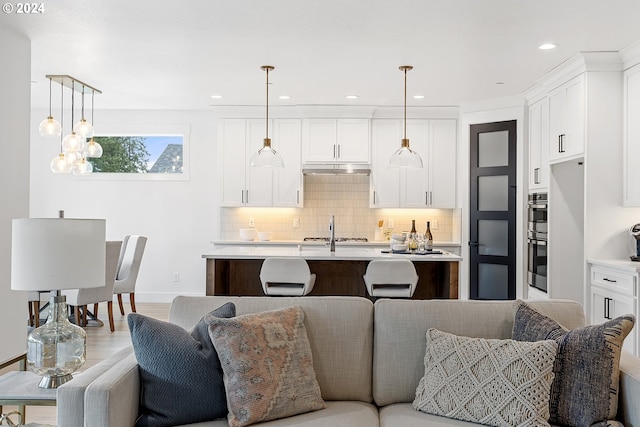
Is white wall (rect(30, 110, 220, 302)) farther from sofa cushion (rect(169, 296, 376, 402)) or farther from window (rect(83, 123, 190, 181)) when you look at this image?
sofa cushion (rect(169, 296, 376, 402))

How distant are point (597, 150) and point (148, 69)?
4.23 m

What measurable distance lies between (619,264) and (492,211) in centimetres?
248

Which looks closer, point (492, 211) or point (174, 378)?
point (174, 378)

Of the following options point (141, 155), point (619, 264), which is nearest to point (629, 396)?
point (619, 264)

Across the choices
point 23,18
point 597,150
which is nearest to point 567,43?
point 597,150

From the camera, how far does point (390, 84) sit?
19.6 feet

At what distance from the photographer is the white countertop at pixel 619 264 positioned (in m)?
4.10

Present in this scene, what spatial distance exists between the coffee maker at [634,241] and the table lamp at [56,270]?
420 centimetres

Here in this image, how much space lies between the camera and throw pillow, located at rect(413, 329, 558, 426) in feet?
6.74

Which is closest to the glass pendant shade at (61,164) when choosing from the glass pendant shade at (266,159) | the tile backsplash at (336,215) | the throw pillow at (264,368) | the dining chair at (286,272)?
the glass pendant shade at (266,159)

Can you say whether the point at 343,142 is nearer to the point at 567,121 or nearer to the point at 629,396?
the point at 567,121

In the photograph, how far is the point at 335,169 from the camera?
724 centimetres

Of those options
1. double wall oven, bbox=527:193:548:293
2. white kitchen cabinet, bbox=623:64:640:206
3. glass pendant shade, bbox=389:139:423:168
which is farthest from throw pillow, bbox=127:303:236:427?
double wall oven, bbox=527:193:548:293

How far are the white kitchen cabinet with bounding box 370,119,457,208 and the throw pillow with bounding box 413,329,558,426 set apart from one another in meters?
5.15
